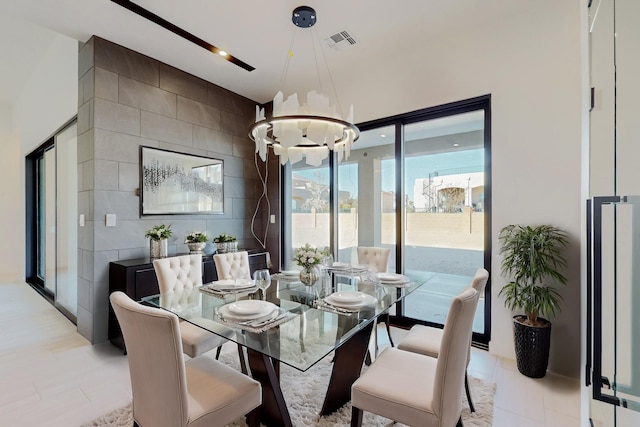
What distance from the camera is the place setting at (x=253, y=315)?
1.60 metres

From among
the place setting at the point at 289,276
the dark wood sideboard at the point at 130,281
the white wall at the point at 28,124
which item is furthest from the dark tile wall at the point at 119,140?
the place setting at the point at 289,276

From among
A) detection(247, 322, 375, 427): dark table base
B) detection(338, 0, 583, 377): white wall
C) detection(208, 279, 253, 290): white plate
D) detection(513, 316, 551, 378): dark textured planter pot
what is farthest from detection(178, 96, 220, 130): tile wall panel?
detection(513, 316, 551, 378): dark textured planter pot

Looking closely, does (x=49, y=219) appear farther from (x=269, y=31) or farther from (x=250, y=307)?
(x=250, y=307)

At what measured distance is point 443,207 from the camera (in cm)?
341

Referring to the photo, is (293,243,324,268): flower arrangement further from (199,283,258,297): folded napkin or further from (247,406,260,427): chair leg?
(247,406,260,427): chair leg

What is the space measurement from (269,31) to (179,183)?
6.70 ft

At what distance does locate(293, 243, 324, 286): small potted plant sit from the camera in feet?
7.30

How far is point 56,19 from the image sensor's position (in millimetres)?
2732

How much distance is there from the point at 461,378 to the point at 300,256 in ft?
4.07

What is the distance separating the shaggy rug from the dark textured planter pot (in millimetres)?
384

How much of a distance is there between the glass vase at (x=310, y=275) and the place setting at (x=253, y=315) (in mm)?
469

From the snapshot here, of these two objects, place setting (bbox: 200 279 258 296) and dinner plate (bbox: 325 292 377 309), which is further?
place setting (bbox: 200 279 258 296)

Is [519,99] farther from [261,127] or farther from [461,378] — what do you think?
[461,378]

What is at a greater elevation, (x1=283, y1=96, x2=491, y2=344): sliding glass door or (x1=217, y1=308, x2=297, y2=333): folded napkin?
(x1=283, y1=96, x2=491, y2=344): sliding glass door
